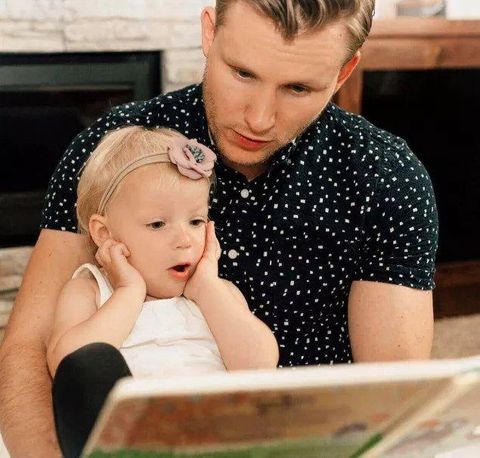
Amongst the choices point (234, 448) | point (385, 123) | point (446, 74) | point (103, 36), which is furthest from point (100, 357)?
point (446, 74)

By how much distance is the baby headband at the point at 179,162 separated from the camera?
3.51 feet

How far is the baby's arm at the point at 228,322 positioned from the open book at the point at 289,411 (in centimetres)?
35

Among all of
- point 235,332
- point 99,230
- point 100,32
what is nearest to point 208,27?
point 99,230

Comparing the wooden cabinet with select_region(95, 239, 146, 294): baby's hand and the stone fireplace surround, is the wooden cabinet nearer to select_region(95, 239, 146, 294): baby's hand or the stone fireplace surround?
the stone fireplace surround

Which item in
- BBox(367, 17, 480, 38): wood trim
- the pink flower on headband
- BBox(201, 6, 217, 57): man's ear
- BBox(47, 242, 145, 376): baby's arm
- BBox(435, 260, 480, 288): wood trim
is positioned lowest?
BBox(435, 260, 480, 288): wood trim

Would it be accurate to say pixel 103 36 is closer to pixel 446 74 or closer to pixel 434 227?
pixel 446 74

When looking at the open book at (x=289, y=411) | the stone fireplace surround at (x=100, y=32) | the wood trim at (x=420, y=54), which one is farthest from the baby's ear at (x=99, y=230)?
the wood trim at (x=420, y=54)

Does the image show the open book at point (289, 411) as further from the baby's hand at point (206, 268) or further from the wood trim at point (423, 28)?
the wood trim at point (423, 28)

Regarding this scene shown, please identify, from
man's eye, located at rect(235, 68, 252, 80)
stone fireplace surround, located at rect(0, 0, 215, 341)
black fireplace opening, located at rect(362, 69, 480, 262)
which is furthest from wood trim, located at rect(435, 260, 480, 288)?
Answer: man's eye, located at rect(235, 68, 252, 80)

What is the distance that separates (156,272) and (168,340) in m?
0.10

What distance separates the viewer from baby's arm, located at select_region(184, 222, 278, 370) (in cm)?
103

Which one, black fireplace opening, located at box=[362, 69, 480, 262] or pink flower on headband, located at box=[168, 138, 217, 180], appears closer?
pink flower on headband, located at box=[168, 138, 217, 180]

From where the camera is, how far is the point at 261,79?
3.45 feet

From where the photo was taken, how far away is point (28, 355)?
1.08 meters
